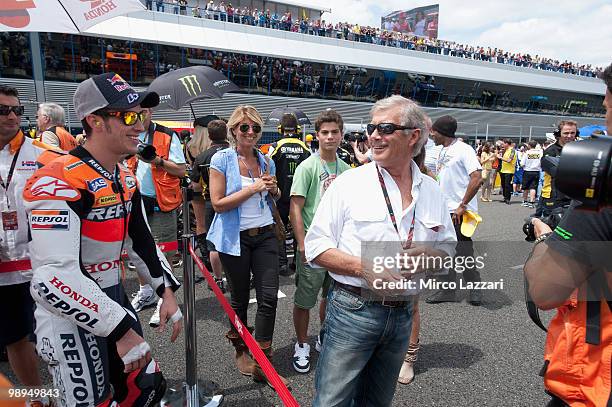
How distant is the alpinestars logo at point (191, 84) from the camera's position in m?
6.36

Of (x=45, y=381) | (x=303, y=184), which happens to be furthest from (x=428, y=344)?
(x=45, y=381)

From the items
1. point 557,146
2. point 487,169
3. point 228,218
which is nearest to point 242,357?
point 228,218

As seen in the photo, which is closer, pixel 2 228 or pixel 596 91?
pixel 2 228

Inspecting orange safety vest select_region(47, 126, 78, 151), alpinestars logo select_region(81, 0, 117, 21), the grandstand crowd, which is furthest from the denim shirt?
the grandstand crowd

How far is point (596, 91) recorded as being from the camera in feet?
154

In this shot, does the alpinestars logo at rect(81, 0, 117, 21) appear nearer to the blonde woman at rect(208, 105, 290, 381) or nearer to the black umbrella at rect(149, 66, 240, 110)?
the blonde woman at rect(208, 105, 290, 381)

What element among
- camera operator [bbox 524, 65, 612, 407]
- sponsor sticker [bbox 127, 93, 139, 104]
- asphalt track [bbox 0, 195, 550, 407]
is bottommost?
asphalt track [bbox 0, 195, 550, 407]

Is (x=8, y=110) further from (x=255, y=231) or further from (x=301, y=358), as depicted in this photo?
(x=301, y=358)

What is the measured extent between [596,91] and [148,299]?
5795 cm

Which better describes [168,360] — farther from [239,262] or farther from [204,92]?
[204,92]

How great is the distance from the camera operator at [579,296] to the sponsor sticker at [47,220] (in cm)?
180

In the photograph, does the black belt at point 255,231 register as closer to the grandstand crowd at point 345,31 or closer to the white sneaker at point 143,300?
the white sneaker at point 143,300

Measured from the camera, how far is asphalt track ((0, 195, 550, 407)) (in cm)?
299

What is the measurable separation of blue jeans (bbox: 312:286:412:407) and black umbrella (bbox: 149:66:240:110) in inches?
202
